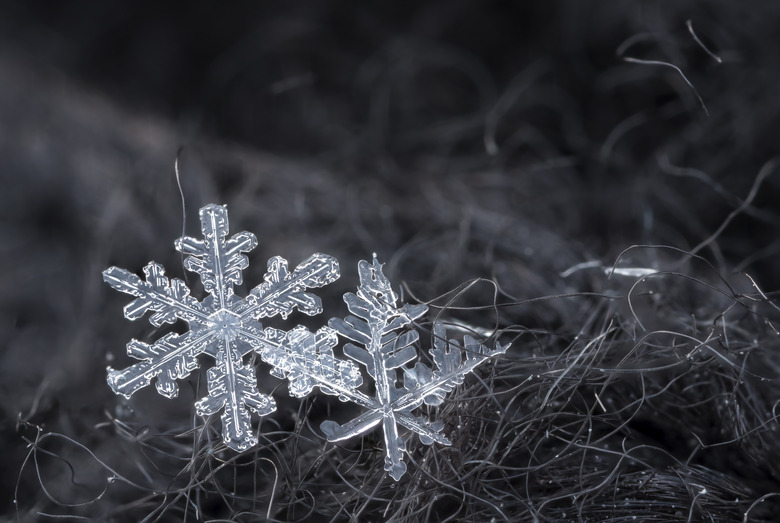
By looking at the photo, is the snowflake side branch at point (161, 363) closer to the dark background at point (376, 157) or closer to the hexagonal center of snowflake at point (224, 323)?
the hexagonal center of snowflake at point (224, 323)

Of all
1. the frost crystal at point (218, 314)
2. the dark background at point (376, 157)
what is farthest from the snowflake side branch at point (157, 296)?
the dark background at point (376, 157)

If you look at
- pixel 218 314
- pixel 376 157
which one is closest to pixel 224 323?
pixel 218 314

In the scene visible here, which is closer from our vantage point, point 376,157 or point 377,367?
point 377,367

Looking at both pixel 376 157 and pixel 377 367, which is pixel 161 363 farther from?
pixel 376 157

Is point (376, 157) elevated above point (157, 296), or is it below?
below

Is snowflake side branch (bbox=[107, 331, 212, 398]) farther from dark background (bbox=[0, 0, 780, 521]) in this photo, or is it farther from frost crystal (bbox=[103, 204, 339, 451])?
dark background (bbox=[0, 0, 780, 521])

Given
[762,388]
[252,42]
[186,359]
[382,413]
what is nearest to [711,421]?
[762,388]
